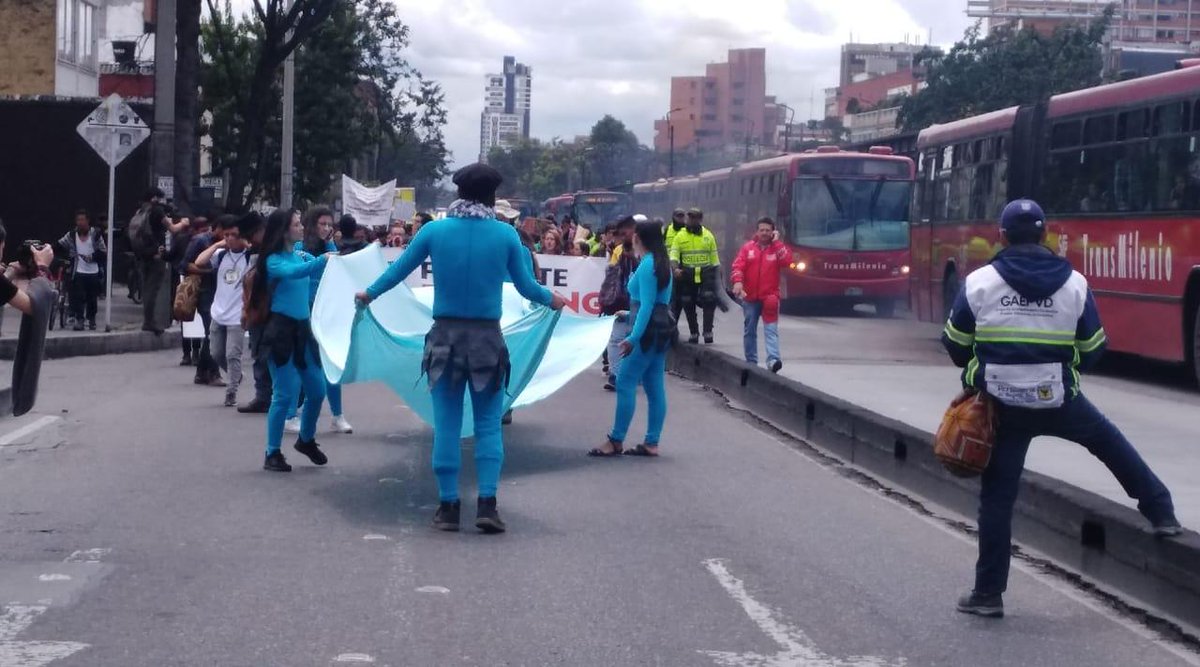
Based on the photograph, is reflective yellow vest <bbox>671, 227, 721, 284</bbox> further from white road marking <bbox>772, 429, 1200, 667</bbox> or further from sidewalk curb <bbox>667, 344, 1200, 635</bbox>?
white road marking <bbox>772, 429, 1200, 667</bbox>

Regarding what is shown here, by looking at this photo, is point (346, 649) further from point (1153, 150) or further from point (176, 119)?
point (176, 119)

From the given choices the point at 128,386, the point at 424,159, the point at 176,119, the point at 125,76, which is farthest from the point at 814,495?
the point at 424,159

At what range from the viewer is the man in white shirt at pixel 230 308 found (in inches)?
641

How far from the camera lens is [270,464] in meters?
11.8

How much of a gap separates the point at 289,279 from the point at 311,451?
123cm

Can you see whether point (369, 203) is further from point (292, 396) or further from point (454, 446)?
point (454, 446)

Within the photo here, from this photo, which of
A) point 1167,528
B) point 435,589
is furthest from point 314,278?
point 1167,528

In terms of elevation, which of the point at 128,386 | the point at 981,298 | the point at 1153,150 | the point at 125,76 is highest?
the point at 125,76

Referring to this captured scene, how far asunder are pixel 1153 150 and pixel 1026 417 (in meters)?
12.7

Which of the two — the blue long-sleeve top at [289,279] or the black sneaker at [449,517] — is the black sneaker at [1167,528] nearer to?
the black sneaker at [449,517]

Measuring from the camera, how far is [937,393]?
719 inches

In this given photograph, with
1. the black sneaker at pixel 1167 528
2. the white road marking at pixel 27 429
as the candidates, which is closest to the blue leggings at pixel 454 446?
the black sneaker at pixel 1167 528

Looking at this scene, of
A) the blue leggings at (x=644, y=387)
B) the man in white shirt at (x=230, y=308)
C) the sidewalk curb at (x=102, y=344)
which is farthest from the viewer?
the sidewalk curb at (x=102, y=344)

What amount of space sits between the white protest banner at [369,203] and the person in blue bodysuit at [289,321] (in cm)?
3165
